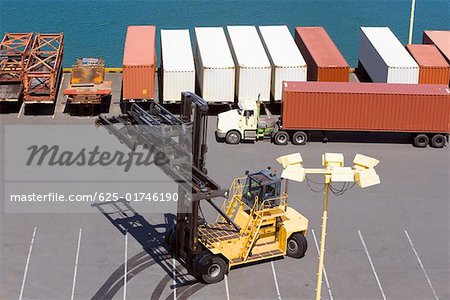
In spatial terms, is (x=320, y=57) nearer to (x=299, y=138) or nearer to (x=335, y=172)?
(x=299, y=138)

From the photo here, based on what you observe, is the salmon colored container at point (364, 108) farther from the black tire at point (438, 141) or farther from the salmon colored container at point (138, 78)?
the salmon colored container at point (138, 78)

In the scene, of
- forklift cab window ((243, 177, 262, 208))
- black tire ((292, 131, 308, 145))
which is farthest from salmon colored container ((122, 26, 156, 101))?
forklift cab window ((243, 177, 262, 208))

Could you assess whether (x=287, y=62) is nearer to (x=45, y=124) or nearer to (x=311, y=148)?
(x=311, y=148)

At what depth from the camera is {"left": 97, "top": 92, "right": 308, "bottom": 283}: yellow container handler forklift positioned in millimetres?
33812

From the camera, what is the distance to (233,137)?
164 feet

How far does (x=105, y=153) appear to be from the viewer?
48.3 meters

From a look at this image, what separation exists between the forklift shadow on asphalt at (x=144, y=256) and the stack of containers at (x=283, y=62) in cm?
1525

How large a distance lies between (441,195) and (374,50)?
15.9 metres

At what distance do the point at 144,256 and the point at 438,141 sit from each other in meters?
21.4

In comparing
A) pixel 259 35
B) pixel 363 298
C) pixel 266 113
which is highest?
pixel 259 35

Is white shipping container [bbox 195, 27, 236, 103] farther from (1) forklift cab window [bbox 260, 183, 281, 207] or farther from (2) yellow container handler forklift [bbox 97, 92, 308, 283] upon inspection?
(1) forklift cab window [bbox 260, 183, 281, 207]

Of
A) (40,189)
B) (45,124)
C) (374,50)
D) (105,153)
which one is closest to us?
(40,189)

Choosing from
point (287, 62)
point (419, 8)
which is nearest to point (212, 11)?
point (419, 8)

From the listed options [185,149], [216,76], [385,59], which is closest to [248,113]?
[216,76]
